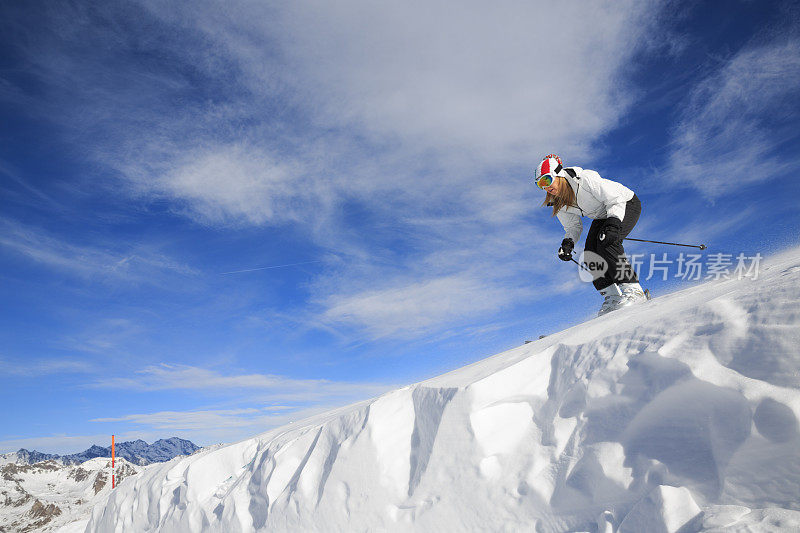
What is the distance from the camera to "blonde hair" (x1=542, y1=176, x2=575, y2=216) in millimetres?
5828

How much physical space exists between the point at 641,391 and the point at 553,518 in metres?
0.83

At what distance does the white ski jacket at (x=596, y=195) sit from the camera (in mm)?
5605

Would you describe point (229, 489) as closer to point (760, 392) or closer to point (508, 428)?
point (508, 428)

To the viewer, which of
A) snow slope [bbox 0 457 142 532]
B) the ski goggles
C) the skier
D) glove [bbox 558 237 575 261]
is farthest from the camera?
snow slope [bbox 0 457 142 532]

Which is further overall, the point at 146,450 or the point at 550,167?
the point at 146,450

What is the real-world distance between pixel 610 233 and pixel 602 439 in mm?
3788

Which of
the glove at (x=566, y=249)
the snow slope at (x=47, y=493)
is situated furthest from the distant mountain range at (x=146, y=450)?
the glove at (x=566, y=249)

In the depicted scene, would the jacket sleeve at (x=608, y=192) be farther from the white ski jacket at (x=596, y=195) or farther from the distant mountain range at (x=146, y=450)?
the distant mountain range at (x=146, y=450)

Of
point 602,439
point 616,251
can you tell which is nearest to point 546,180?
point 616,251

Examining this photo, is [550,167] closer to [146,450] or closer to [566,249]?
[566,249]

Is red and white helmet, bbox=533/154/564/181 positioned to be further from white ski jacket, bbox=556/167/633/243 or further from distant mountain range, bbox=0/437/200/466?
distant mountain range, bbox=0/437/200/466

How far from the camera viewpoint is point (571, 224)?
6.22 metres

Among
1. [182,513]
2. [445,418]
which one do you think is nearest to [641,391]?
[445,418]

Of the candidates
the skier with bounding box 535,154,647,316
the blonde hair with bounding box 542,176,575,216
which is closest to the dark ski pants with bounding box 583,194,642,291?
the skier with bounding box 535,154,647,316
